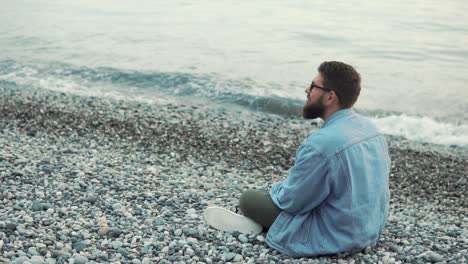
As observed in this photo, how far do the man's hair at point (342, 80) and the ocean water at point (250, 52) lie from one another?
9680 mm

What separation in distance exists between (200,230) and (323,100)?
2.01m

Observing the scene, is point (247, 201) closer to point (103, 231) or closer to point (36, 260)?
point (103, 231)

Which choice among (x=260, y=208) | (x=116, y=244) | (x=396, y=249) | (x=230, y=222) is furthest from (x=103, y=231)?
(x=396, y=249)

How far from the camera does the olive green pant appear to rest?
257 inches

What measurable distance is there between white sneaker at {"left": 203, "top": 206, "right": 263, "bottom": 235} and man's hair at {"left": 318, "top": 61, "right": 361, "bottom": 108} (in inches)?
67.8

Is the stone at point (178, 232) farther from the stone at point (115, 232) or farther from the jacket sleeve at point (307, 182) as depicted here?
the jacket sleeve at point (307, 182)

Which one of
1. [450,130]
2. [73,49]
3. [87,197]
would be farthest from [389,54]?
[87,197]

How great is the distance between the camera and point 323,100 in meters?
6.18

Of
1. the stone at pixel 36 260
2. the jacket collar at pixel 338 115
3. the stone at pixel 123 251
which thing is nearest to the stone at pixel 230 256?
the stone at pixel 123 251

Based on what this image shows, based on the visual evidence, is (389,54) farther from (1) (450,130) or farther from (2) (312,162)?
(2) (312,162)

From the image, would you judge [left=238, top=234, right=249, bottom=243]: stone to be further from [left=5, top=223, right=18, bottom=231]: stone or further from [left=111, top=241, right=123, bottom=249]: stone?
[left=5, top=223, right=18, bottom=231]: stone

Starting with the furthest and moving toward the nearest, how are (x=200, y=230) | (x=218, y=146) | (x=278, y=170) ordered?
1. (x=218, y=146)
2. (x=278, y=170)
3. (x=200, y=230)

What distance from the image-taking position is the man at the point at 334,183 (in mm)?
5859

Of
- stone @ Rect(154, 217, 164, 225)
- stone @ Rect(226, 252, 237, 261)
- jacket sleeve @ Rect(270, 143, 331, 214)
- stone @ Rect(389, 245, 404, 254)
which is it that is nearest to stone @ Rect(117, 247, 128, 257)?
stone @ Rect(154, 217, 164, 225)
